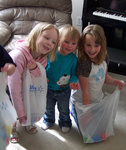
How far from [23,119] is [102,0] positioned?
1774 millimetres

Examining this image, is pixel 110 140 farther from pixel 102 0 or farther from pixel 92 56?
pixel 102 0

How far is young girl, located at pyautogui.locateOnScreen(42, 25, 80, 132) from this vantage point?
1.31 m

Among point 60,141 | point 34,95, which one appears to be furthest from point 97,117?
point 34,95

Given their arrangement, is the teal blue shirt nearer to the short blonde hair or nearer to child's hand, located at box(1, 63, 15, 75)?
the short blonde hair

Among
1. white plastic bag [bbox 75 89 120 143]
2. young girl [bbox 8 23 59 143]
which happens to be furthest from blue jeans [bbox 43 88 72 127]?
young girl [bbox 8 23 59 143]

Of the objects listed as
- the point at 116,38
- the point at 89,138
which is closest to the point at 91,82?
the point at 89,138

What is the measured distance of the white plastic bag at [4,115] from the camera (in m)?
1.18

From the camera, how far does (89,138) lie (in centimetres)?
157

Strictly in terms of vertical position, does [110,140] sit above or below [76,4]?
below

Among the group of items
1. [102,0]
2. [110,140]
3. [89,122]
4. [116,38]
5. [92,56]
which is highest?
[102,0]

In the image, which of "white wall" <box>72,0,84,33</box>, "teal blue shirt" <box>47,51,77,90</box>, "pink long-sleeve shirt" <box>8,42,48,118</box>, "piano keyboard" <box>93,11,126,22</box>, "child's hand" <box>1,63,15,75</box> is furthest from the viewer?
"white wall" <box>72,0,84,33</box>

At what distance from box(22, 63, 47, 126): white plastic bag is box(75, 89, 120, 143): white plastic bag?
269 millimetres

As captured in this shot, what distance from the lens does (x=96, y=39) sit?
1.33 metres

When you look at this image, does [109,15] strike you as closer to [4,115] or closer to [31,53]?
[31,53]
